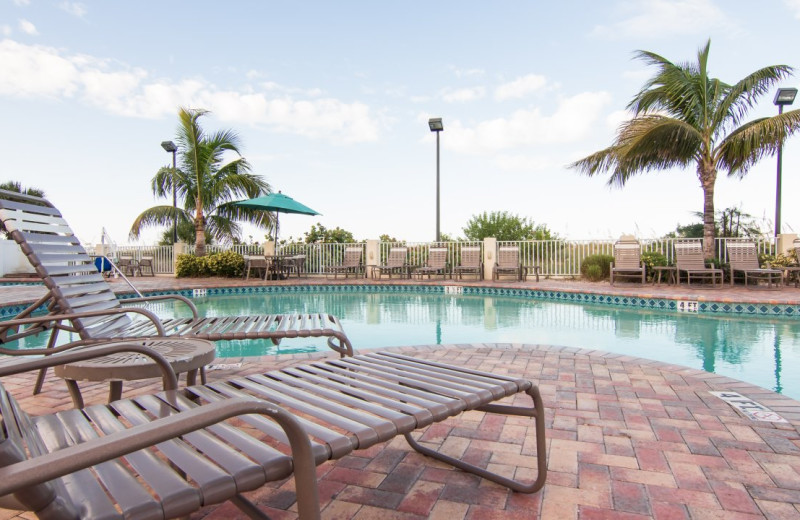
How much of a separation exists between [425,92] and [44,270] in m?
15.4

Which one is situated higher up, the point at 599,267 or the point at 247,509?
the point at 599,267

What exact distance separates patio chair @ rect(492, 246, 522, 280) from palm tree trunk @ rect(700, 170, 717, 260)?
4284 millimetres

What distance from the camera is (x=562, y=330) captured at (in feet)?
19.6

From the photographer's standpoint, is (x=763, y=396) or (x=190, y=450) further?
(x=763, y=396)

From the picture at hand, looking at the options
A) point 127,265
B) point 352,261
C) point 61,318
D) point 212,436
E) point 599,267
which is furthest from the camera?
point 127,265

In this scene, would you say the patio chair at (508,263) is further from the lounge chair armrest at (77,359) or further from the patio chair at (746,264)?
the lounge chair armrest at (77,359)

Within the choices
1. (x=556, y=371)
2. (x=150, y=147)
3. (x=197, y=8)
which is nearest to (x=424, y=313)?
(x=556, y=371)

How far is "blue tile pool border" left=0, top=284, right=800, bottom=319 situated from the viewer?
7004mm

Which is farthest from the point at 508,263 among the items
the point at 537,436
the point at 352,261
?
the point at 537,436

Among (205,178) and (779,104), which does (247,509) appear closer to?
(205,178)

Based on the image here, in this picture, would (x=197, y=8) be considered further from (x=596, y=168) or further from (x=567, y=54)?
(x=596, y=168)

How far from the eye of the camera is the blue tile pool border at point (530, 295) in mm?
7004

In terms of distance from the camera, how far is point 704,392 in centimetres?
276

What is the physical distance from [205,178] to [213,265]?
110 inches
